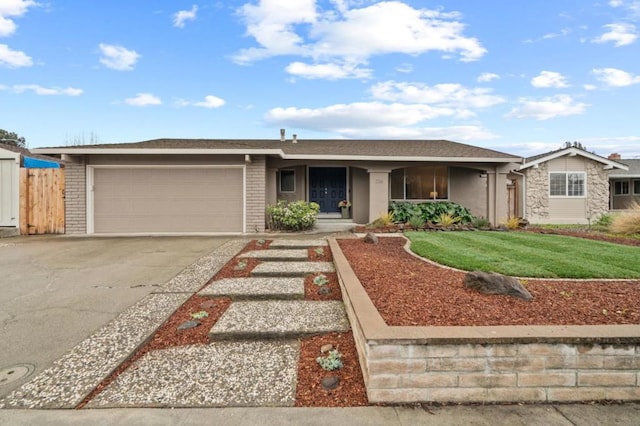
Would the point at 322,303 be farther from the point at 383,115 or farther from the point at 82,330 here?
the point at 383,115

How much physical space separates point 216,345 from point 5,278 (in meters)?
4.56

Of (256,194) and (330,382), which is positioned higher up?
(256,194)

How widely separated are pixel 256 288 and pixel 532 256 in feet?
15.2

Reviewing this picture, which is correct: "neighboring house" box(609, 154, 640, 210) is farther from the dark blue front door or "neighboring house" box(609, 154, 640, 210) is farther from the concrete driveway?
the concrete driveway

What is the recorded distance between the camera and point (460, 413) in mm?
1971

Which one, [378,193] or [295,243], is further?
[378,193]

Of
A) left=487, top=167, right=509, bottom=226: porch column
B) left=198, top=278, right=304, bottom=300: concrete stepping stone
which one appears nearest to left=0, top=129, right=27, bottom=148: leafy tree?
left=198, top=278, right=304, bottom=300: concrete stepping stone

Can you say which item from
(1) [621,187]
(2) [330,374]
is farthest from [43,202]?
(1) [621,187]

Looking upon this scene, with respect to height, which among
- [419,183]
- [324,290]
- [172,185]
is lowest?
[324,290]

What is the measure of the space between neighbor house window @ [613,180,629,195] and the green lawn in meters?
18.2

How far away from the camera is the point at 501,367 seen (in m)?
2.10

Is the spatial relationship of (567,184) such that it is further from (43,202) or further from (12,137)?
(12,137)

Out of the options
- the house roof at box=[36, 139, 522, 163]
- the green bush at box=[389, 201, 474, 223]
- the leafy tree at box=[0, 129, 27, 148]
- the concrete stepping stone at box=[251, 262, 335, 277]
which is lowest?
the concrete stepping stone at box=[251, 262, 335, 277]

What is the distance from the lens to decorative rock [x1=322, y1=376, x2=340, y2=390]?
2.21 meters
